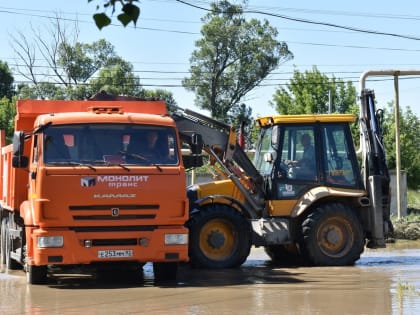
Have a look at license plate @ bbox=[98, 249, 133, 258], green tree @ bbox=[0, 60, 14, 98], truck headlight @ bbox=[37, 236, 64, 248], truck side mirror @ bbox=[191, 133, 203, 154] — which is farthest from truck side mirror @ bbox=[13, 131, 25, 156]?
green tree @ bbox=[0, 60, 14, 98]

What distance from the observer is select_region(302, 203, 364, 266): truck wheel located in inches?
595

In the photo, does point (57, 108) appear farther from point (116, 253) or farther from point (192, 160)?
point (116, 253)

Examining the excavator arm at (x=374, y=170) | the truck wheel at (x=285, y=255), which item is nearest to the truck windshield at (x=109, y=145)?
the truck wheel at (x=285, y=255)

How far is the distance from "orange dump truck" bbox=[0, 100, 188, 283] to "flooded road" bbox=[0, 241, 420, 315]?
51 cm

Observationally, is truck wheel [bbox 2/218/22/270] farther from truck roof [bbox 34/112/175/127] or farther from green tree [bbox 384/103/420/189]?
green tree [bbox 384/103/420/189]

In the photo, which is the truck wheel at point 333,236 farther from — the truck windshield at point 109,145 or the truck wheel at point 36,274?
the truck wheel at point 36,274

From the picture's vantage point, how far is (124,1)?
509cm

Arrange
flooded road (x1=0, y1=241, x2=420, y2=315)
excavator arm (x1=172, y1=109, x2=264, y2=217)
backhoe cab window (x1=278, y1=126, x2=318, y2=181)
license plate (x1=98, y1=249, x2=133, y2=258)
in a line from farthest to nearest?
backhoe cab window (x1=278, y1=126, x2=318, y2=181) < excavator arm (x1=172, y1=109, x2=264, y2=217) < license plate (x1=98, y1=249, x2=133, y2=258) < flooded road (x1=0, y1=241, x2=420, y2=315)

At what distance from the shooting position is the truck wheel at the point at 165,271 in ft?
42.8

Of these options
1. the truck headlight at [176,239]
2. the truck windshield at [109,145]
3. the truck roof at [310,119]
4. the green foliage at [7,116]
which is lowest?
the truck headlight at [176,239]

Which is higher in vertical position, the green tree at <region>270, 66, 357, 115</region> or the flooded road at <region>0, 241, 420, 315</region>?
the green tree at <region>270, 66, 357, 115</region>

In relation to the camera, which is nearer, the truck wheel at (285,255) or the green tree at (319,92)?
the truck wheel at (285,255)

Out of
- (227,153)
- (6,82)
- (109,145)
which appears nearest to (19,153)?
(109,145)

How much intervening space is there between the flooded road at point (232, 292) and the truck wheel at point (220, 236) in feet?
1.17
